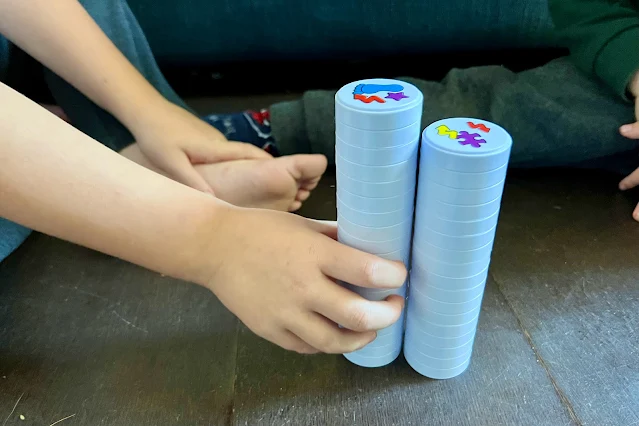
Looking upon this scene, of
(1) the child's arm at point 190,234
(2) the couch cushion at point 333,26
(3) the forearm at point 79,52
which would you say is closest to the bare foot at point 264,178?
(3) the forearm at point 79,52

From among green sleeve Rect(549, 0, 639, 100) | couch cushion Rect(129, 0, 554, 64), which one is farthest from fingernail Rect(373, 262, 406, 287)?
couch cushion Rect(129, 0, 554, 64)

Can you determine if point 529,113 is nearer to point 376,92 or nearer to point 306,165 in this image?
point 306,165

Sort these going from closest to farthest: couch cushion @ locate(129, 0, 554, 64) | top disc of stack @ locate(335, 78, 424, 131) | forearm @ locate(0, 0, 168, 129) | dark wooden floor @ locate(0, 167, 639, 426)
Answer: top disc of stack @ locate(335, 78, 424, 131) → dark wooden floor @ locate(0, 167, 639, 426) → forearm @ locate(0, 0, 168, 129) → couch cushion @ locate(129, 0, 554, 64)

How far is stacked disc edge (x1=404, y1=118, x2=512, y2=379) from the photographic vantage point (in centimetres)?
44

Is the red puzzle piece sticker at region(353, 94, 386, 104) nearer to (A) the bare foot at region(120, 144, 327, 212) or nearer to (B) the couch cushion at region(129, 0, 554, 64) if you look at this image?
(A) the bare foot at region(120, 144, 327, 212)

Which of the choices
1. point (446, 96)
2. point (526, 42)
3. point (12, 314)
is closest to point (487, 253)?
point (446, 96)

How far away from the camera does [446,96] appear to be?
88 centimetres

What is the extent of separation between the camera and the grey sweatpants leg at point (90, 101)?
0.81 meters

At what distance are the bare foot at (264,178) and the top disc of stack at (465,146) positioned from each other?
30 centimetres

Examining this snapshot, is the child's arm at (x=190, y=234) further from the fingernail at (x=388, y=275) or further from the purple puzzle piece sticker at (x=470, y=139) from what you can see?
the purple puzzle piece sticker at (x=470, y=139)

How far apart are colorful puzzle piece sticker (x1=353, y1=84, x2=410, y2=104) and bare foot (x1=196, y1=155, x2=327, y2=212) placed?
0.29 meters

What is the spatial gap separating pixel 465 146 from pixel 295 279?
0.18 metres

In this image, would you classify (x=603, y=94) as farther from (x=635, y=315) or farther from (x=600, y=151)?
(x=635, y=315)

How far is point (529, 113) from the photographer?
83 centimetres
